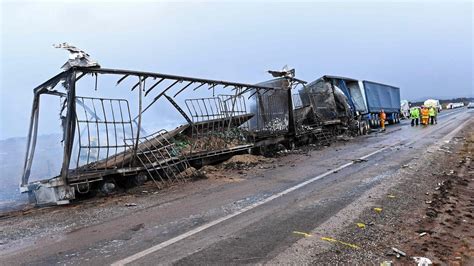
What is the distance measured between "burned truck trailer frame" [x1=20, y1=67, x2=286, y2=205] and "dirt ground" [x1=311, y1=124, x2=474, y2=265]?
5.43 m

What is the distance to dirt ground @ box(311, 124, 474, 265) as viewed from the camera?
445cm

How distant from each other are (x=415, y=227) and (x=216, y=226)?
2.81m

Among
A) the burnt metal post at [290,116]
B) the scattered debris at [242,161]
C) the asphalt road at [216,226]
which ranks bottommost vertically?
the asphalt road at [216,226]

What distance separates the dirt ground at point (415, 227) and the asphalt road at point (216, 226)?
1.83 feet

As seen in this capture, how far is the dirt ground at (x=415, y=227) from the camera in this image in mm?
4449

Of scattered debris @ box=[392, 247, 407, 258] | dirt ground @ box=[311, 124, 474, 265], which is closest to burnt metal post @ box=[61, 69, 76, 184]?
dirt ground @ box=[311, 124, 474, 265]

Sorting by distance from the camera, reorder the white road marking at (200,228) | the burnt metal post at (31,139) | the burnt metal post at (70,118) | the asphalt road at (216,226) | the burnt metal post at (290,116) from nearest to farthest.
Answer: the white road marking at (200,228), the asphalt road at (216,226), the burnt metal post at (70,118), the burnt metal post at (31,139), the burnt metal post at (290,116)

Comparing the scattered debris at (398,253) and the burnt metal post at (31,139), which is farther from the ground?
the burnt metal post at (31,139)

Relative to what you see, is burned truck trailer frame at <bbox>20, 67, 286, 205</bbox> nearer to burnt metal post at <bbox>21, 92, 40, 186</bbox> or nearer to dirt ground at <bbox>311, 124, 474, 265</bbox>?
burnt metal post at <bbox>21, 92, 40, 186</bbox>

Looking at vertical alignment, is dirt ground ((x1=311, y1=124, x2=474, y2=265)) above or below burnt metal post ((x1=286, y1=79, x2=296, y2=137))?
below

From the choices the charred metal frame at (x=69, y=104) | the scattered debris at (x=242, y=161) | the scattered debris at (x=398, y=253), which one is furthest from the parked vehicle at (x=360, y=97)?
the scattered debris at (x=398, y=253)

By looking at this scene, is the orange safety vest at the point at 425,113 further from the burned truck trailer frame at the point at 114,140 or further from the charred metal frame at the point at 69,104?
the charred metal frame at the point at 69,104

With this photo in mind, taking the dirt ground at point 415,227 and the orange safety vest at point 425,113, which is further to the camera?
the orange safety vest at point 425,113

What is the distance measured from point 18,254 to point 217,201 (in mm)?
3379
